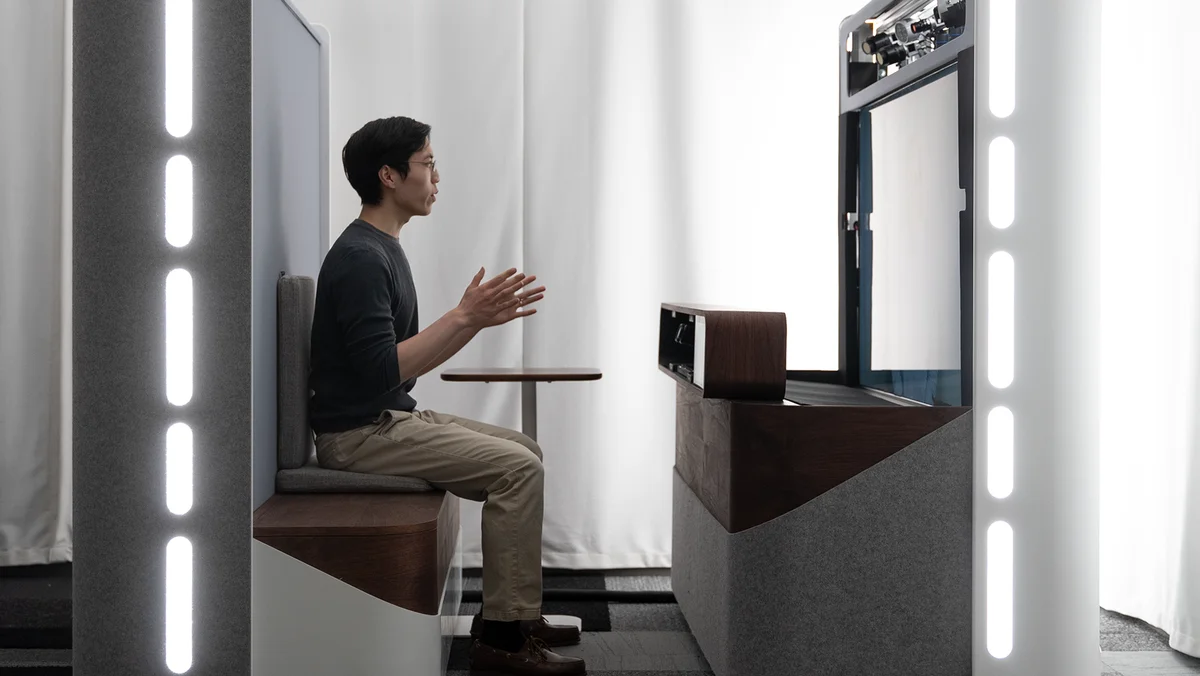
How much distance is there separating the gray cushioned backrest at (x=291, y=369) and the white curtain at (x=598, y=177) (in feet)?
4.04

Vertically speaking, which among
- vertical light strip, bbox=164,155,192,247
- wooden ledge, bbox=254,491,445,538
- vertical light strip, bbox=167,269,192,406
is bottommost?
wooden ledge, bbox=254,491,445,538

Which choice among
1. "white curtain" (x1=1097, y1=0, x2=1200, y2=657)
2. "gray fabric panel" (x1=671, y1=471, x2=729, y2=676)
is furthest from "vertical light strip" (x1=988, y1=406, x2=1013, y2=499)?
"white curtain" (x1=1097, y1=0, x2=1200, y2=657)

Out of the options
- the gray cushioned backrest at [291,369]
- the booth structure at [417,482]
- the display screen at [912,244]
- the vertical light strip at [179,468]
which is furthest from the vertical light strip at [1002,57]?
the vertical light strip at [179,468]

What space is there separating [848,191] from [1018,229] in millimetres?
916

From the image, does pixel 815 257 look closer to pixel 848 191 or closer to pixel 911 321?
pixel 848 191

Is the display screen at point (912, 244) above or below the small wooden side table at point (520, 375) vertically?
above

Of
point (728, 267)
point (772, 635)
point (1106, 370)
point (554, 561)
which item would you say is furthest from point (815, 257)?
point (772, 635)

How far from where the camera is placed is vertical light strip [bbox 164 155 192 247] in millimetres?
1914

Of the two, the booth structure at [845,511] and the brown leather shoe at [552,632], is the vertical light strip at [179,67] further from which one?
the brown leather shoe at [552,632]

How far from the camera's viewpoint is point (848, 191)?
9.53 feet

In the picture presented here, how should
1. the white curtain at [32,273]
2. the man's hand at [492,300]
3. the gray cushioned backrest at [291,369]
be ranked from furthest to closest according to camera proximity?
the white curtain at [32,273] → the gray cushioned backrest at [291,369] → the man's hand at [492,300]

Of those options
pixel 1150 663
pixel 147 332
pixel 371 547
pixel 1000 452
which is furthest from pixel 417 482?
pixel 1150 663

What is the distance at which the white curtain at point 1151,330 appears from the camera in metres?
2.71

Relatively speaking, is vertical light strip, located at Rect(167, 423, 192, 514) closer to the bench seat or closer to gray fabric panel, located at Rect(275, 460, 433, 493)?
the bench seat
